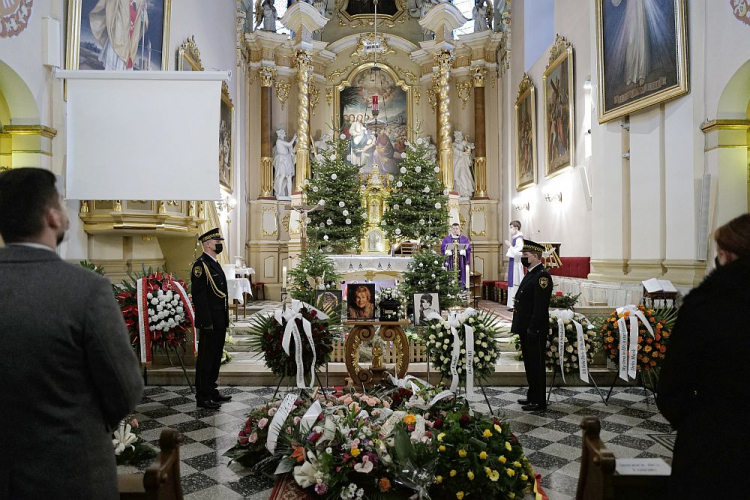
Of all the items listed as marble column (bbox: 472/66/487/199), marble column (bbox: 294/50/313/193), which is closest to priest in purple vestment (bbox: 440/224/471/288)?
marble column (bbox: 472/66/487/199)

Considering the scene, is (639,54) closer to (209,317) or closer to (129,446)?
(209,317)

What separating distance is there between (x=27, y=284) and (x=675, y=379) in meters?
2.25

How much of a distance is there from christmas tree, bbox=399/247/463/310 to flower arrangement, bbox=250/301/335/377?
377 centimetres

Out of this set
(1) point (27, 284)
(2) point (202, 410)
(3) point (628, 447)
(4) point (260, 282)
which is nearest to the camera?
(1) point (27, 284)

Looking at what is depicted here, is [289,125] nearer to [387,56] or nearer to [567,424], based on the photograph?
[387,56]

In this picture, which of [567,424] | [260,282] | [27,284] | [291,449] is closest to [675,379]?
[27,284]

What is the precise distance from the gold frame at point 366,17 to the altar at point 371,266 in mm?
8848

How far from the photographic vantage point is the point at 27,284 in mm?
1634

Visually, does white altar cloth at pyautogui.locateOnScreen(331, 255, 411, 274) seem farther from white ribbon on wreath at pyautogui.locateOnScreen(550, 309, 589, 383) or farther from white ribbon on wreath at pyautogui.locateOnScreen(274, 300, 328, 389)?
white ribbon on wreath at pyautogui.locateOnScreen(274, 300, 328, 389)

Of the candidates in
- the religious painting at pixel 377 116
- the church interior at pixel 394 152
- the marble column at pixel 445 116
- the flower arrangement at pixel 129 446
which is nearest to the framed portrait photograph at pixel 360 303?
the church interior at pixel 394 152

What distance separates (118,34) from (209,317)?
4.59m

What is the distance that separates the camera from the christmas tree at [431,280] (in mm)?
9148

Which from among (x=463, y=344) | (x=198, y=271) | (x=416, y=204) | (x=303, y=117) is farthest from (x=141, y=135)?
(x=303, y=117)

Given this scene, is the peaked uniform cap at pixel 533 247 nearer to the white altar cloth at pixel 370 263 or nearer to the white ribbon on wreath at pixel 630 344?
the white ribbon on wreath at pixel 630 344
